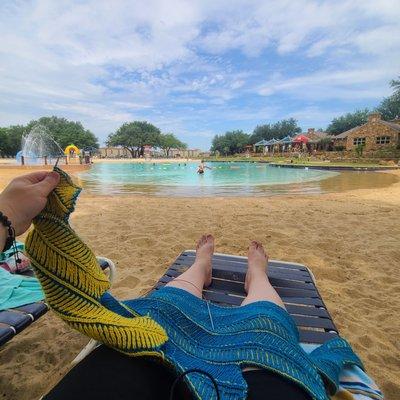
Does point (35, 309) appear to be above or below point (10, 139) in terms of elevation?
below

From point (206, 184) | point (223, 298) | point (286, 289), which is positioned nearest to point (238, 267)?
point (286, 289)

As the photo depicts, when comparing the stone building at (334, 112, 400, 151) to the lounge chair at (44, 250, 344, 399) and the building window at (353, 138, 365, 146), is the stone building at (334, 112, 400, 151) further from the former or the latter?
the lounge chair at (44, 250, 344, 399)

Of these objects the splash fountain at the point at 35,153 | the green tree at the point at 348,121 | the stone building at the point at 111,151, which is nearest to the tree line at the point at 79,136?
the stone building at the point at 111,151

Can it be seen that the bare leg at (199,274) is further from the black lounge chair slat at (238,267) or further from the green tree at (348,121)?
the green tree at (348,121)

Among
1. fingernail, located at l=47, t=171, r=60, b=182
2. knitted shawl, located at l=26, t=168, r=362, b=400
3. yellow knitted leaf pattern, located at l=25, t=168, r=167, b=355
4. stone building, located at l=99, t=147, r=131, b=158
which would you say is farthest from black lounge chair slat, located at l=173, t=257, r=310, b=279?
stone building, located at l=99, t=147, r=131, b=158

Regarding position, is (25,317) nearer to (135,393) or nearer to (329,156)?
(135,393)

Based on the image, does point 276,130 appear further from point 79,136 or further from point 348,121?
point 79,136

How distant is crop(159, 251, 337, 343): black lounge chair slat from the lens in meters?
1.71

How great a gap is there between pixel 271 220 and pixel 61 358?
4.29 metres

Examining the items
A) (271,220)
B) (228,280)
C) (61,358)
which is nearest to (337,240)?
(271,220)

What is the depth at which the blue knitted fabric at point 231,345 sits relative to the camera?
95cm

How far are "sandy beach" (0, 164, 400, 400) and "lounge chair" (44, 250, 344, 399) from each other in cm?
37

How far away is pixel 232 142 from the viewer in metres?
67.5

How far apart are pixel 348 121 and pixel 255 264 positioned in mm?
57847
